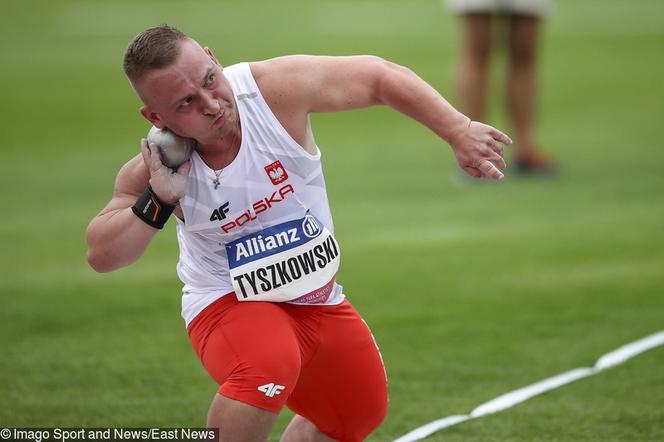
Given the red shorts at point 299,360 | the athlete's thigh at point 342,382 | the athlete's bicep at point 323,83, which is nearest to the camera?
the red shorts at point 299,360

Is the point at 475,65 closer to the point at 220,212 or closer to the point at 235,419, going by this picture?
the point at 220,212

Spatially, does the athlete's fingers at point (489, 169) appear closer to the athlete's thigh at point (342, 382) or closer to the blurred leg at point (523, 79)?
the athlete's thigh at point (342, 382)

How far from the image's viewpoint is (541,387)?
6070 mm

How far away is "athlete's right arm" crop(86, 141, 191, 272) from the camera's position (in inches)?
162

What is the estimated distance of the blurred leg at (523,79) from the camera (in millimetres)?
11648

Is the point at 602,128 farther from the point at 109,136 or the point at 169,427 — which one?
the point at 169,427

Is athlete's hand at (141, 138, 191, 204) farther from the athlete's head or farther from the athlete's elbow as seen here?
the athlete's elbow

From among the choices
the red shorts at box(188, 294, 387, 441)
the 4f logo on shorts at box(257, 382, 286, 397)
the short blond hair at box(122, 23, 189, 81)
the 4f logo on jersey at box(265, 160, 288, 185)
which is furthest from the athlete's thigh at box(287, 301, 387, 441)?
the short blond hair at box(122, 23, 189, 81)

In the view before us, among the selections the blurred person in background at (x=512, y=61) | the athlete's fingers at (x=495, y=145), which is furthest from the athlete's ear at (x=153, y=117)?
the blurred person in background at (x=512, y=61)

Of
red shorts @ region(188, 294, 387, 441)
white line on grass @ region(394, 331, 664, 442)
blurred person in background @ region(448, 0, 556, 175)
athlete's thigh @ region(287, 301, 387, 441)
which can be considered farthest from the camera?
blurred person in background @ region(448, 0, 556, 175)

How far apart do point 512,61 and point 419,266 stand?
3.83m

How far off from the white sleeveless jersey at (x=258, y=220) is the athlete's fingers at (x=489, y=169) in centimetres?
68

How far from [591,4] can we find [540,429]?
22828 millimetres

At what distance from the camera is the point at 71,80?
18469 mm
